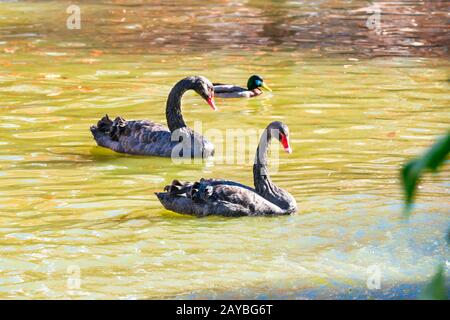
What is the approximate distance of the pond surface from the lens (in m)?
7.33

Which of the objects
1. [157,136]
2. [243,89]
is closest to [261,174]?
[157,136]

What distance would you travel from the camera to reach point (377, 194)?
373 inches

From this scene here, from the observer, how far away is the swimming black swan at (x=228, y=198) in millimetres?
8633

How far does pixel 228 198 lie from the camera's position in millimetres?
8633

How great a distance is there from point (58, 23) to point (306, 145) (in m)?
12.0

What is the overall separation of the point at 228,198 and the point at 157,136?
3.07 m

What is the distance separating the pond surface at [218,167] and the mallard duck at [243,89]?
0.14 meters

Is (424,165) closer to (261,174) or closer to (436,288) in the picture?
(436,288)

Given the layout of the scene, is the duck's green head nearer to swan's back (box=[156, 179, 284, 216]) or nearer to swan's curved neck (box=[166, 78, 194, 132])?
swan's curved neck (box=[166, 78, 194, 132])

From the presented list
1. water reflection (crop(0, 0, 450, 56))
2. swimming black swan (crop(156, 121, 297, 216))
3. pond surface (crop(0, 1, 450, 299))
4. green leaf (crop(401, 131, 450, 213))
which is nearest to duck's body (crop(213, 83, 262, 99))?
pond surface (crop(0, 1, 450, 299))

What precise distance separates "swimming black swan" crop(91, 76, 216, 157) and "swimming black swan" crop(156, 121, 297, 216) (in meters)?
2.45

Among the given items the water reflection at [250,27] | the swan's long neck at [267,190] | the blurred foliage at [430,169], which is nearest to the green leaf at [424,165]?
the blurred foliage at [430,169]
